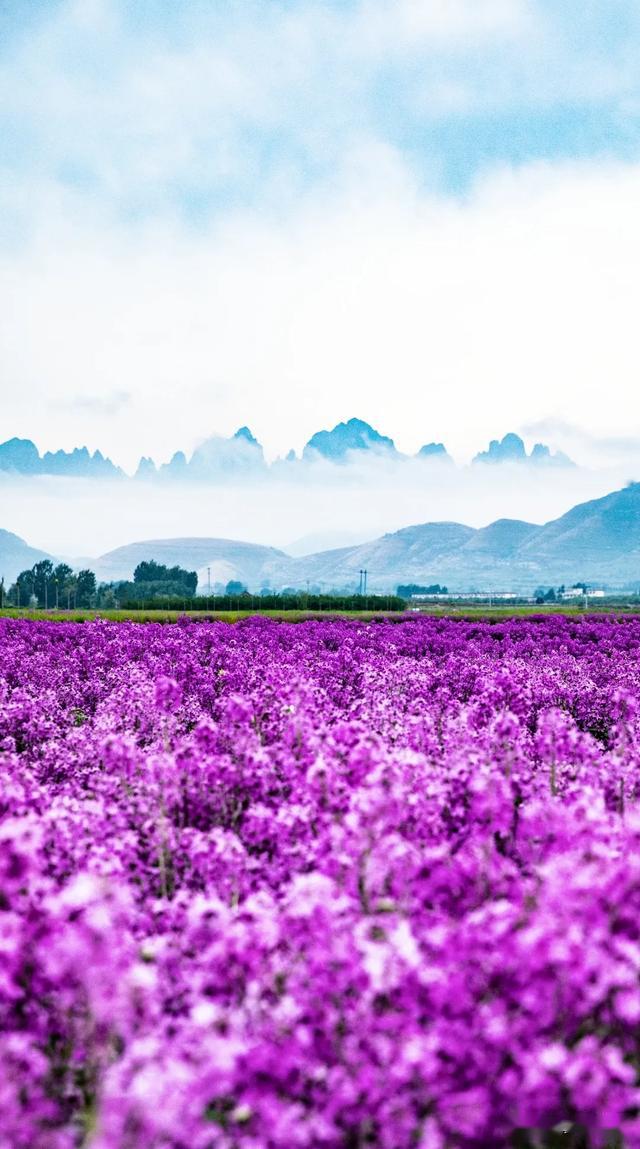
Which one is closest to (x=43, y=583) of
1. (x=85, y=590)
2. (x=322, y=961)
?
(x=85, y=590)

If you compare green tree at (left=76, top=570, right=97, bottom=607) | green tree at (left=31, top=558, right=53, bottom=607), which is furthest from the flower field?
green tree at (left=31, top=558, right=53, bottom=607)

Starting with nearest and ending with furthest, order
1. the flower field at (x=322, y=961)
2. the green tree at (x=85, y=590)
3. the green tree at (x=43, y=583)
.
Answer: the flower field at (x=322, y=961) < the green tree at (x=85, y=590) < the green tree at (x=43, y=583)

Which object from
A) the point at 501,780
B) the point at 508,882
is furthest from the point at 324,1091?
the point at 501,780

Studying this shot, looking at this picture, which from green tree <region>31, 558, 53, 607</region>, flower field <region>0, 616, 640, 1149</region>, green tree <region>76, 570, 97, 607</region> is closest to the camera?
flower field <region>0, 616, 640, 1149</region>

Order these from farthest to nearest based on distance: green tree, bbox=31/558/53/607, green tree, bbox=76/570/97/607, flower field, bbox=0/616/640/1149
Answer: green tree, bbox=31/558/53/607 < green tree, bbox=76/570/97/607 < flower field, bbox=0/616/640/1149

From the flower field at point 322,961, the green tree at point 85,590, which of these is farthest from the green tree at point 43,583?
the flower field at point 322,961

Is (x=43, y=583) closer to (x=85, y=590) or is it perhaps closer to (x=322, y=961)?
(x=85, y=590)

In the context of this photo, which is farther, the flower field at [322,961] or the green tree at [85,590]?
the green tree at [85,590]

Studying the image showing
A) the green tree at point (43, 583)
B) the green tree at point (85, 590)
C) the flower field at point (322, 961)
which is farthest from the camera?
the green tree at point (43, 583)

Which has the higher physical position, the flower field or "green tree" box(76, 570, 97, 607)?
"green tree" box(76, 570, 97, 607)

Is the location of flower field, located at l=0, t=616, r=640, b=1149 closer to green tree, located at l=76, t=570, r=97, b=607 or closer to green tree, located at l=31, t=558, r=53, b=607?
green tree, located at l=76, t=570, r=97, b=607

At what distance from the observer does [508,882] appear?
5754 millimetres

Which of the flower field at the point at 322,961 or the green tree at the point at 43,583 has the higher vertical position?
the green tree at the point at 43,583

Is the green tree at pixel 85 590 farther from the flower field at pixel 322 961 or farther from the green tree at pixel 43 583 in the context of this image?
the flower field at pixel 322 961
